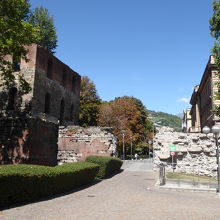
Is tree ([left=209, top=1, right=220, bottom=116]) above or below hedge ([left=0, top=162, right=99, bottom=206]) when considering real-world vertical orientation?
above

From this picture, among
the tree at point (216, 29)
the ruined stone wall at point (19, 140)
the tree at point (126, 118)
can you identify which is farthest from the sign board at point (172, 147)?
the tree at point (126, 118)

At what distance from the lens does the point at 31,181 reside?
8.67 metres

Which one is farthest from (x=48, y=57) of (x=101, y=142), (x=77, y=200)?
(x=77, y=200)

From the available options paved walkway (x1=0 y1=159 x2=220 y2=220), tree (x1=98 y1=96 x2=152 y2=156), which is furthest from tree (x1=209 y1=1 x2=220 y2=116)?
tree (x1=98 y1=96 x2=152 y2=156)

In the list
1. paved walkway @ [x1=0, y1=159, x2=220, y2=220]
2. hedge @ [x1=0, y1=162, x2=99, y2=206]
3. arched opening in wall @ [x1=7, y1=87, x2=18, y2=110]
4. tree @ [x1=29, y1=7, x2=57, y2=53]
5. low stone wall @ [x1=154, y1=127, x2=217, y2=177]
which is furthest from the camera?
tree @ [x1=29, y1=7, x2=57, y2=53]

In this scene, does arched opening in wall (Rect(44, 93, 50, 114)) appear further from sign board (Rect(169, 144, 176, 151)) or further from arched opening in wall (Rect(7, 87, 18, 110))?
sign board (Rect(169, 144, 176, 151))

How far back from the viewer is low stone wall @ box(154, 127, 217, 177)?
68.3 feet

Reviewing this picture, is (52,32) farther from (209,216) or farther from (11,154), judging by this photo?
(209,216)

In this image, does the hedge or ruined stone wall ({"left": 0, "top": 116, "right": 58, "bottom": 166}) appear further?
ruined stone wall ({"left": 0, "top": 116, "right": 58, "bottom": 166})

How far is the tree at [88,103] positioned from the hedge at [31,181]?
112ft

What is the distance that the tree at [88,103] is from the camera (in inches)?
1810

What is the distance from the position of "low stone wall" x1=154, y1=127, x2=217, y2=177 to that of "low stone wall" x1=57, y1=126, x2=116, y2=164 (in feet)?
14.3

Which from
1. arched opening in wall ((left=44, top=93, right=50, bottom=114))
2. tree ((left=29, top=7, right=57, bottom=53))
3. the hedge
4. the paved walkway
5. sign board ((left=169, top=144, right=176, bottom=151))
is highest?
tree ((left=29, top=7, right=57, bottom=53))

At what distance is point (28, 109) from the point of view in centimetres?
2106
